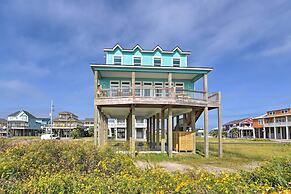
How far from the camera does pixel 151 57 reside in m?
23.8

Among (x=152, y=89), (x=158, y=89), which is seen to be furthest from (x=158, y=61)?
(x=158, y=89)

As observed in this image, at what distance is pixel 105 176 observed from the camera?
5.65 meters

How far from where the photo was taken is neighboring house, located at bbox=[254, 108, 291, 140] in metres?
61.8

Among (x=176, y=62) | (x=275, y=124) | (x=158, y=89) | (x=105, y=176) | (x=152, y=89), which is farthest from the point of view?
(x=275, y=124)

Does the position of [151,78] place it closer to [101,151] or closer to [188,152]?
[188,152]

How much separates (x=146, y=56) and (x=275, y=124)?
2271 inches

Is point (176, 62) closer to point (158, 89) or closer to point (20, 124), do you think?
point (158, 89)

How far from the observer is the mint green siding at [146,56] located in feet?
76.9

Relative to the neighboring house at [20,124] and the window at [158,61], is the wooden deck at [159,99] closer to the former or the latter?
the window at [158,61]

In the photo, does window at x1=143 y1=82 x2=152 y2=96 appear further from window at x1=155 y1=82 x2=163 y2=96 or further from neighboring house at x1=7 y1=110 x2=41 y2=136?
neighboring house at x1=7 y1=110 x2=41 y2=136

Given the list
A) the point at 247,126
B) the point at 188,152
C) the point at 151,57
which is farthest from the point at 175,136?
the point at 247,126

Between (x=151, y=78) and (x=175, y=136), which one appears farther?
(x=151, y=78)

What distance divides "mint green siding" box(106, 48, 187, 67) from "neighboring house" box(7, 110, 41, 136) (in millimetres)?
76635

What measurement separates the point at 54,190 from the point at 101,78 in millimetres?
18733
